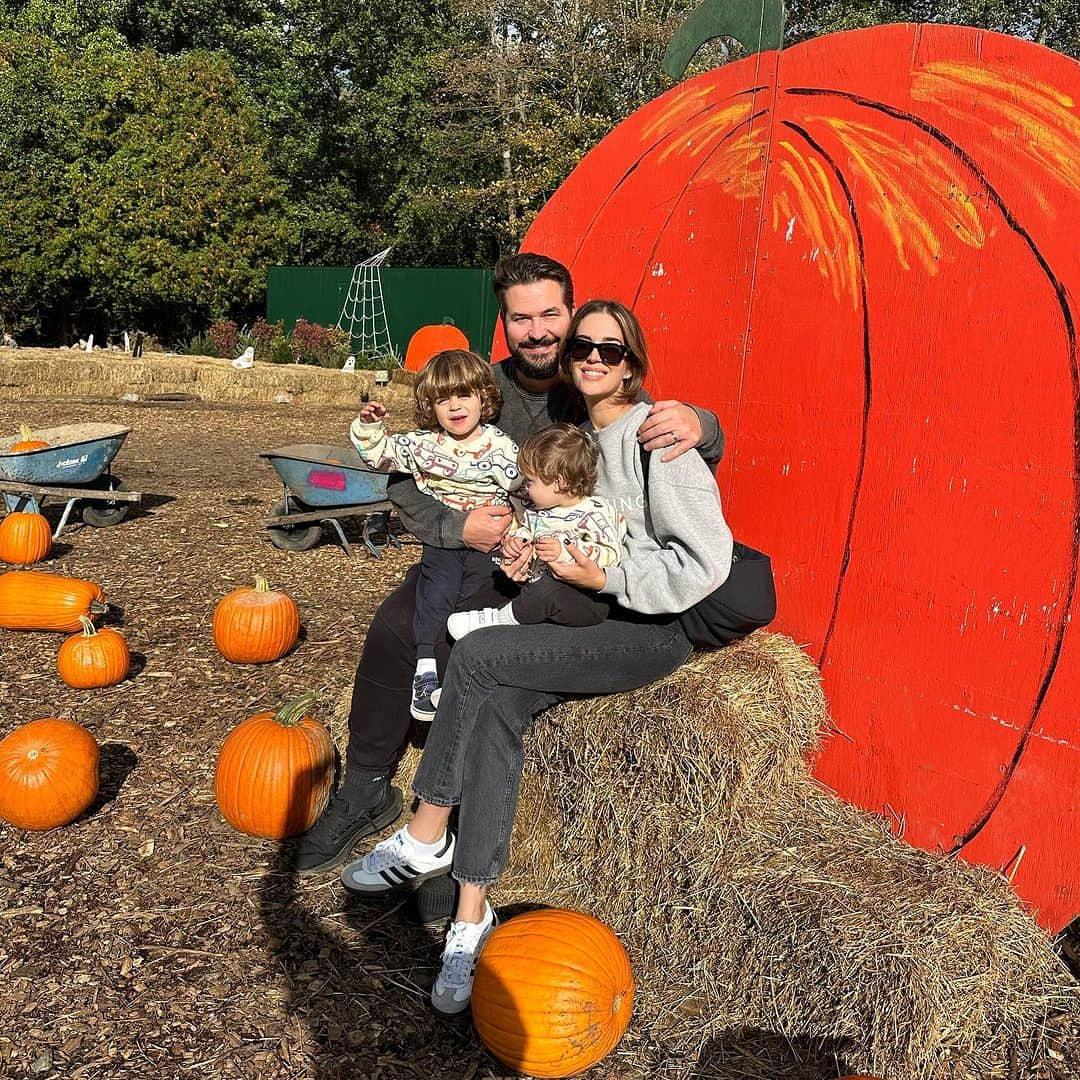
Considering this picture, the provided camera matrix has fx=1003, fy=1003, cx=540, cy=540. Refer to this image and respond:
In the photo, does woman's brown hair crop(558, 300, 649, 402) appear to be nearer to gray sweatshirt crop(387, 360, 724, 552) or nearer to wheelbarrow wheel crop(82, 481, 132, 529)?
gray sweatshirt crop(387, 360, 724, 552)

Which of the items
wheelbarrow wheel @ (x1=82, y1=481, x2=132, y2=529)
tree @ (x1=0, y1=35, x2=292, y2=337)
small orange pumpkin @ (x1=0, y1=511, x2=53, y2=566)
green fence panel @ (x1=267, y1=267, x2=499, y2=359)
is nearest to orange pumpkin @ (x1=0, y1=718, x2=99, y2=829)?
small orange pumpkin @ (x1=0, y1=511, x2=53, y2=566)

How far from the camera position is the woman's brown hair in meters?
2.87

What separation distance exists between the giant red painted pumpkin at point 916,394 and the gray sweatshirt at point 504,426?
47 cm

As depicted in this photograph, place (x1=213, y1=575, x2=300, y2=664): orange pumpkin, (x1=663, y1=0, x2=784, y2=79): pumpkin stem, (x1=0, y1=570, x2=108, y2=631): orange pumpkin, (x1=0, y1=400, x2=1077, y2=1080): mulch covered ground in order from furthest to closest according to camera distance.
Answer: (x1=0, y1=570, x2=108, y2=631): orange pumpkin
(x1=213, y1=575, x2=300, y2=664): orange pumpkin
(x1=663, y1=0, x2=784, y2=79): pumpkin stem
(x1=0, y1=400, x2=1077, y2=1080): mulch covered ground

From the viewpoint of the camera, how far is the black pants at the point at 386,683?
10.8 feet

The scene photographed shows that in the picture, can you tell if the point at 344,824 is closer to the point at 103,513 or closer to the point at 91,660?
the point at 91,660

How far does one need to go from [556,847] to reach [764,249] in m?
2.04

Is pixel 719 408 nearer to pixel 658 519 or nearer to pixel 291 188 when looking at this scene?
pixel 658 519

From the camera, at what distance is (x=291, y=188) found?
2875cm

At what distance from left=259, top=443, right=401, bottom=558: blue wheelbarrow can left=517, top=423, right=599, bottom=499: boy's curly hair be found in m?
4.03

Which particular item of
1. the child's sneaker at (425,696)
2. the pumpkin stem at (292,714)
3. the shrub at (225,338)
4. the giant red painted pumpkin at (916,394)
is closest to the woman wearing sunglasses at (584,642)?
the child's sneaker at (425,696)

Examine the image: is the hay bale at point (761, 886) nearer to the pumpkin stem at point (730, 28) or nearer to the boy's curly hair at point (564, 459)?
the boy's curly hair at point (564, 459)

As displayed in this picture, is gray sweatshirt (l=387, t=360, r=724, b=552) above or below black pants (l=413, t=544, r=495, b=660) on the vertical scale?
above

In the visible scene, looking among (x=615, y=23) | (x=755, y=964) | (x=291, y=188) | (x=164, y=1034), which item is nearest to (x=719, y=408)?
(x=755, y=964)
